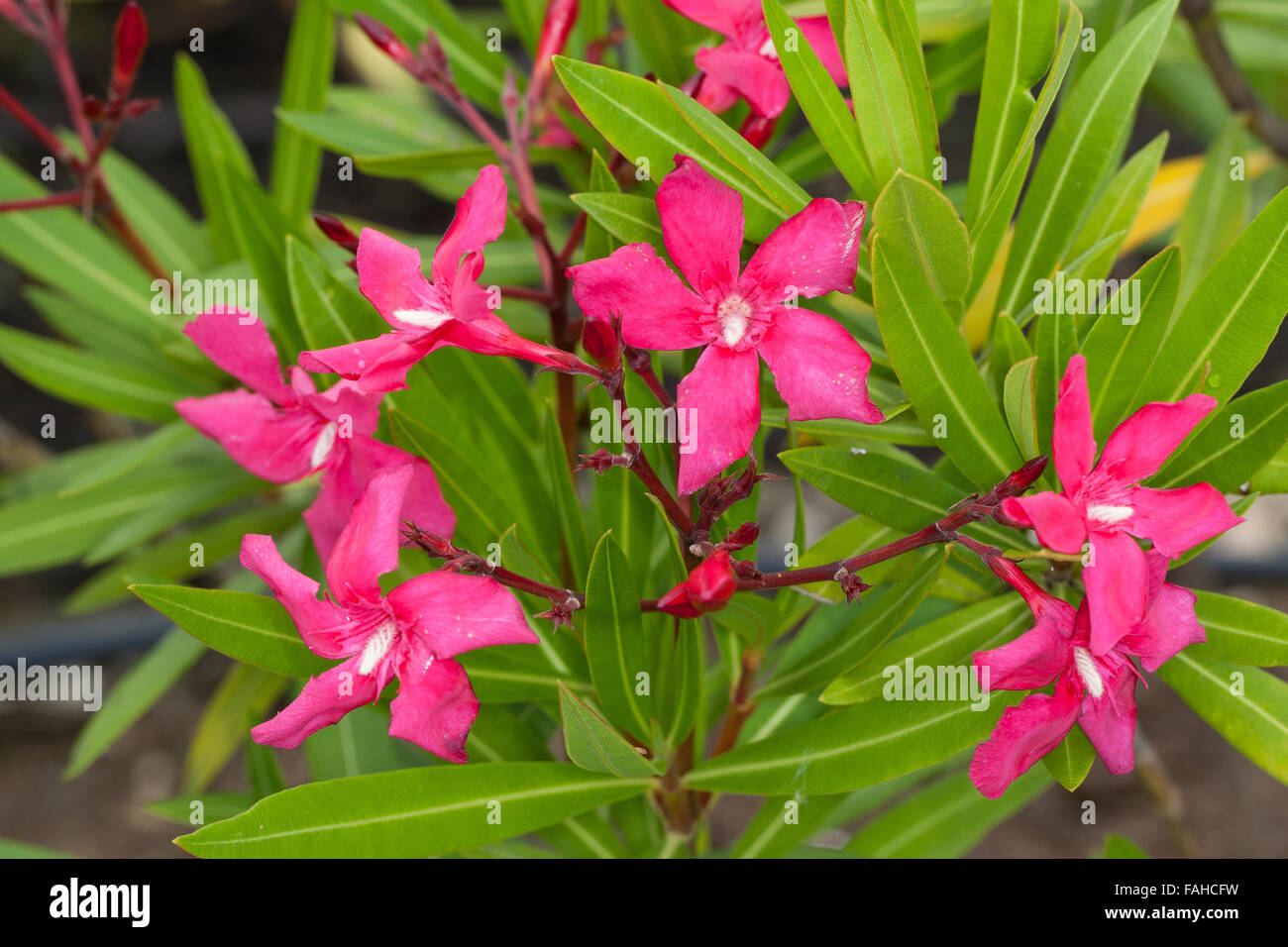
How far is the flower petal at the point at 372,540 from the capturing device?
0.68 m

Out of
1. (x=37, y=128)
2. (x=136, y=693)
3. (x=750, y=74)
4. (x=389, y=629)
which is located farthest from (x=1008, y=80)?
(x=136, y=693)

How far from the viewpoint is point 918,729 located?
31.9 inches

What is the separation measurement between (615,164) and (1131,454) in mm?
533

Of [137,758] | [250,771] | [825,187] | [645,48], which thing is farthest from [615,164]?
[137,758]

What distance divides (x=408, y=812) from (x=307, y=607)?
0.70 ft

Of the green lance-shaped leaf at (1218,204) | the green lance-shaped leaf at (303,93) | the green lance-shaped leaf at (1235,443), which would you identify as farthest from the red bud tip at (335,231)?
the green lance-shaped leaf at (1218,204)

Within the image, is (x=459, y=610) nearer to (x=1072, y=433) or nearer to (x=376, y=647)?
(x=376, y=647)

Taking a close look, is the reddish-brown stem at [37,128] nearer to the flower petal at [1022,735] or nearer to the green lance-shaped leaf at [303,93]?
the green lance-shaped leaf at [303,93]

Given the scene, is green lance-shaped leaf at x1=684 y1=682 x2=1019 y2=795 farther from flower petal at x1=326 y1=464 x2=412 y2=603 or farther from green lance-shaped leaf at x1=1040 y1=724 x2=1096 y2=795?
flower petal at x1=326 y1=464 x2=412 y2=603

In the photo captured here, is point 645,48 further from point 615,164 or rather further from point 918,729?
point 918,729

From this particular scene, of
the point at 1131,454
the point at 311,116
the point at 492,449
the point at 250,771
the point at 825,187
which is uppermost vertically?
the point at 825,187

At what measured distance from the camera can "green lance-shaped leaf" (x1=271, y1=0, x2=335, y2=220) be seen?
134 cm

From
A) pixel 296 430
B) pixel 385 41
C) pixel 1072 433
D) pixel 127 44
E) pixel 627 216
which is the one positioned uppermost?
pixel 127 44

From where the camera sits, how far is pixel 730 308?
699mm
